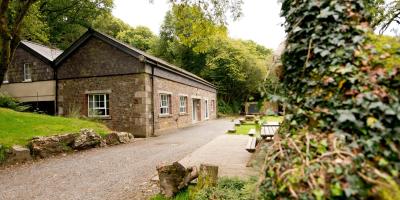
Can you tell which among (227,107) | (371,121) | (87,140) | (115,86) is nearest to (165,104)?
(115,86)

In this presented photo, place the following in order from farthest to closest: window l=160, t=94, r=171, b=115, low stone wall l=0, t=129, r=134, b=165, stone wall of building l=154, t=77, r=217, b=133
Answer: window l=160, t=94, r=171, b=115 < stone wall of building l=154, t=77, r=217, b=133 < low stone wall l=0, t=129, r=134, b=165

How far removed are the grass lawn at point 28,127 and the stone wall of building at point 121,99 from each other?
2041mm

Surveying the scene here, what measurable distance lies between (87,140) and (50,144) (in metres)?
1.46

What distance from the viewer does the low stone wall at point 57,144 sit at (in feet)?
28.9

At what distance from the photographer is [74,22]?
35.6 m

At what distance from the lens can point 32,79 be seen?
18.4 m

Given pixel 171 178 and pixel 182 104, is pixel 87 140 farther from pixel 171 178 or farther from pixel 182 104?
pixel 182 104

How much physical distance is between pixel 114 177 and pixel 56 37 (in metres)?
32.9

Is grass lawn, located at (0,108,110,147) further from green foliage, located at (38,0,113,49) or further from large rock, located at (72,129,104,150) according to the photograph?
green foliage, located at (38,0,113,49)

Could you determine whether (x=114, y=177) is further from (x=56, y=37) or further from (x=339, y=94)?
(x=56, y=37)

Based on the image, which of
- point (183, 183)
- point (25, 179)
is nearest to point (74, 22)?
point (25, 179)

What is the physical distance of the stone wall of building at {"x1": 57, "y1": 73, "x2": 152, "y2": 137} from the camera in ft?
49.3

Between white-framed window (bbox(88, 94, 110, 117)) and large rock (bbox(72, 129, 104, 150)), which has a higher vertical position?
white-framed window (bbox(88, 94, 110, 117))

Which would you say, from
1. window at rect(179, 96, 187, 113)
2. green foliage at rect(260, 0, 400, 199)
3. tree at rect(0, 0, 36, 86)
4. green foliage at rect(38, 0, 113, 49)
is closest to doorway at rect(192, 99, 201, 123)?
window at rect(179, 96, 187, 113)
